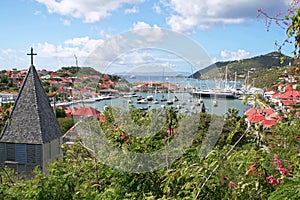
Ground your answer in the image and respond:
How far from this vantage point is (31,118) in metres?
11.2

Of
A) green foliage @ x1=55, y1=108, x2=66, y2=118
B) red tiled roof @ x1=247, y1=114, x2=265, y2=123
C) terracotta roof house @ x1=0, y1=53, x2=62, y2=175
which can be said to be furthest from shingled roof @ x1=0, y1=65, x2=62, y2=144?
green foliage @ x1=55, y1=108, x2=66, y2=118

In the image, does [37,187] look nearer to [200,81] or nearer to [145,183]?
[145,183]

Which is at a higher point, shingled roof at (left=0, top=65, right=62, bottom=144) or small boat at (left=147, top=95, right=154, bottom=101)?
small boat at (left=147, top=95, right=154, bottom=101)

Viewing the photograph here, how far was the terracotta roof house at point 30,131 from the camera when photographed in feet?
34.5

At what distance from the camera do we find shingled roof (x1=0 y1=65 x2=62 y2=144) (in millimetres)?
10922

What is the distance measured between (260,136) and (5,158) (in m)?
10.6

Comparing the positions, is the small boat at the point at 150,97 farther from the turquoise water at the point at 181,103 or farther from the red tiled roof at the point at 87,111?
the red tiled roof at the point at 87,111

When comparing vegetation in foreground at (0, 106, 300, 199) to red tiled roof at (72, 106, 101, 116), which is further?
red tiled roof at (72, 106, 101, 116)

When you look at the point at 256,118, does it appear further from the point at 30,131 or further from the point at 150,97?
the point at 30,131

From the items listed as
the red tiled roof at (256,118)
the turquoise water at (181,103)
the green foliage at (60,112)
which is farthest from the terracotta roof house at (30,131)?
the green foliage at (60,112)

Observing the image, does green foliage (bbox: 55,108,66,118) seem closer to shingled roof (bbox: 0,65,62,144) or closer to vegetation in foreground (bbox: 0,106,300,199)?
shingled roof (bbox: 0,65,62,144)

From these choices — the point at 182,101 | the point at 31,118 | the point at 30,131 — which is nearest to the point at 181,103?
Answer: the point at 182,101

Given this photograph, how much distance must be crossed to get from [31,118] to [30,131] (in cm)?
50

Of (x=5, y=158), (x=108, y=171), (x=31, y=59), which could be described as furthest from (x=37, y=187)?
(x=31, y=59)
